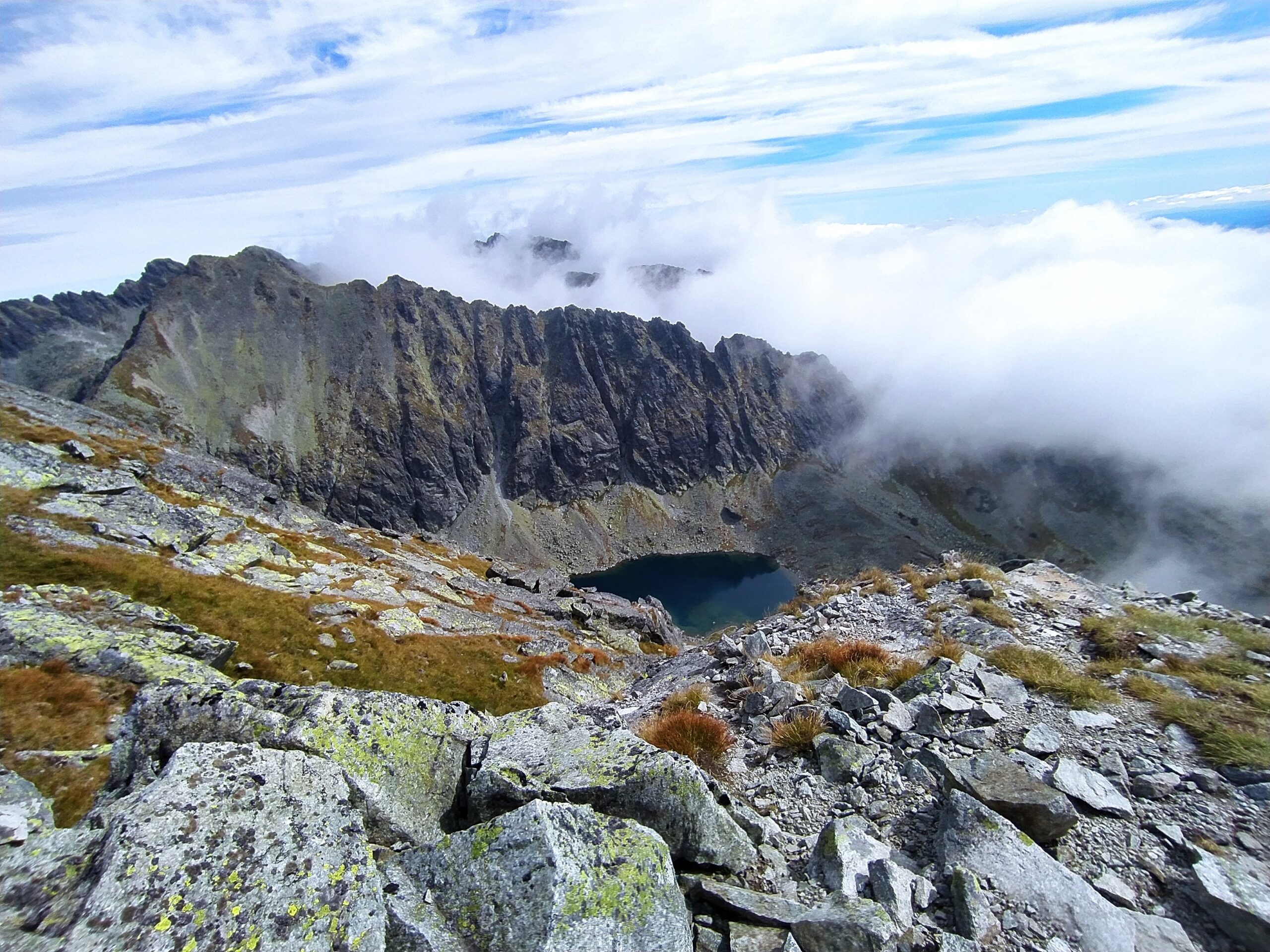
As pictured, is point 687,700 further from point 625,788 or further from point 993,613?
point 993,613

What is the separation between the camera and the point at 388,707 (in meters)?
10.6

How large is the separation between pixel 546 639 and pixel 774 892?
4501cm

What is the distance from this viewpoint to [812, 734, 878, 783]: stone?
11.1m

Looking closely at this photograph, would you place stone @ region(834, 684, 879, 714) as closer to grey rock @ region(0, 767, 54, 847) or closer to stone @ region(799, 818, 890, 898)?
stone @ region(799, 818, 890, 898)

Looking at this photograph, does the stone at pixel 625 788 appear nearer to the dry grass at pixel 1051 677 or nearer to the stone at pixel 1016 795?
the stone at pixel 1016 795

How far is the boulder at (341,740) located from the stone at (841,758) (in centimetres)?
678

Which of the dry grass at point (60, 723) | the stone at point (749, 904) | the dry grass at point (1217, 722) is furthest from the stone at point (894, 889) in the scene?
the dry grass at point (60, 723)

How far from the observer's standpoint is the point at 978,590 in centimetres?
2195

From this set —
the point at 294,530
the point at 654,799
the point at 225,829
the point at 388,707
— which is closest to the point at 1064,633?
the point at 654,799

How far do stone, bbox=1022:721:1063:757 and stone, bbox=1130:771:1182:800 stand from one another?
4.24 ft

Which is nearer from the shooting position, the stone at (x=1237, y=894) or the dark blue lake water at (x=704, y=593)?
the stone at (x=1237, y=894)

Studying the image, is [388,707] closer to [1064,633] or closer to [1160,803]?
[1160,803]

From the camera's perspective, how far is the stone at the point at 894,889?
7.77m

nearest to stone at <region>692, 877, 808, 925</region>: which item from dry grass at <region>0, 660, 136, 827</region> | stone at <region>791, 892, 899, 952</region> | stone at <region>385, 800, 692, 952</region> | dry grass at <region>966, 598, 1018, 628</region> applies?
stone at <region>791, 892, 899, 952</region>
